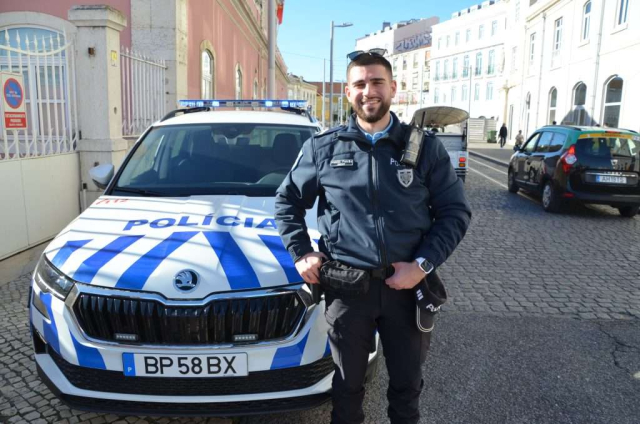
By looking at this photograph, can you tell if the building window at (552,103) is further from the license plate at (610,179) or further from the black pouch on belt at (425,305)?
the black pouch on belt at (425,305)

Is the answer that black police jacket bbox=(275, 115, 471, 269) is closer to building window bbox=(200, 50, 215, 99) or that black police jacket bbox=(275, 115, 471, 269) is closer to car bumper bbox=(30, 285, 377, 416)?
car bumper bbox=(30, 285, 377, 416)

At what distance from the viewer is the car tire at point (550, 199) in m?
9.67

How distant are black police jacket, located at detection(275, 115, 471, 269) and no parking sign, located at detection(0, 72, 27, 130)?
5.05m

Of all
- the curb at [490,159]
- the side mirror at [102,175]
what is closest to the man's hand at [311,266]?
the side mirror at [102,175]

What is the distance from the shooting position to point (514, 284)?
220 inches

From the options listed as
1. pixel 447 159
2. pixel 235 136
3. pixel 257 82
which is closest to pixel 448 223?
pixel 447 159

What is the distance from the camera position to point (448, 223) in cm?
227

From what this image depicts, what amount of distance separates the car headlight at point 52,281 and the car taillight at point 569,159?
342 inches

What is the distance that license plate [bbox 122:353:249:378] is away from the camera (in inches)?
96.7

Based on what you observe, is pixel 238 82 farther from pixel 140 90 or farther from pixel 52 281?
pixel 52 281

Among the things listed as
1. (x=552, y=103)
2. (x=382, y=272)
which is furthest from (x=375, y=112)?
(x=552, y=103)

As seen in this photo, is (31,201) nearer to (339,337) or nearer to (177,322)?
(177,322)

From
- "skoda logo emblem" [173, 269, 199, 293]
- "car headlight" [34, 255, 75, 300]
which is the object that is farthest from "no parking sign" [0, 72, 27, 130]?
"skoda logo emblem" [173, 269, 199, 293]

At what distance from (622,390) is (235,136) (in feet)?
10.6
